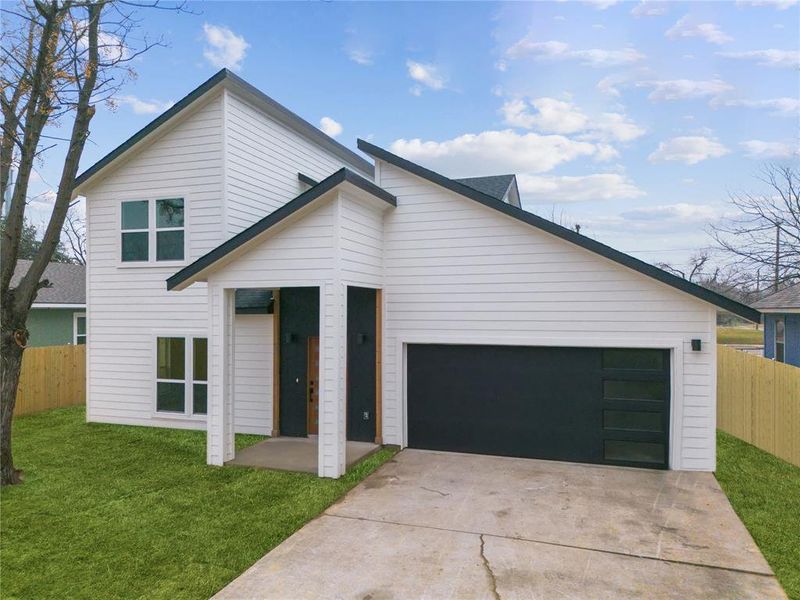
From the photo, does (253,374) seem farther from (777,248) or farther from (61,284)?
(777,248)

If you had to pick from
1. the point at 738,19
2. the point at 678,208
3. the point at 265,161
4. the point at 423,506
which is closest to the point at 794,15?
the point at 738,19

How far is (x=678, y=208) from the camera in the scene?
34.2 metres

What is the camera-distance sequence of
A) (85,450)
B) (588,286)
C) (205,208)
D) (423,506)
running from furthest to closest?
1. (205,208)
2. (85,450)
3. (588,286)
4. (423,506)

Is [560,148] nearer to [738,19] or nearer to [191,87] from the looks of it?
[738,19]

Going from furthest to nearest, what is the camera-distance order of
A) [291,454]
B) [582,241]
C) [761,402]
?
[761,402] → [291,454] → [582,241]

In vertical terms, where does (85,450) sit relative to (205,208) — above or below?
below

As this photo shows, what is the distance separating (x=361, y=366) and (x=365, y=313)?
104cm

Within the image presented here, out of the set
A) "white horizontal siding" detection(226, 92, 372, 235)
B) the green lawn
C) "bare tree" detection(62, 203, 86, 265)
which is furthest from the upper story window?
"bare tree" detection(62, 203, 86, 265)

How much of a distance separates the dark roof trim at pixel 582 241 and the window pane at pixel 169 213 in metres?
4.42

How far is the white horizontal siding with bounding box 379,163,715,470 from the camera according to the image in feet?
24.9

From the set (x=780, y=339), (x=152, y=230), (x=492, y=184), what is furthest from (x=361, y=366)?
(x=780, y=339)

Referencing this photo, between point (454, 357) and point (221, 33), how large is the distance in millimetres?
9482

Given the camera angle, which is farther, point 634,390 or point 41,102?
point 634,390

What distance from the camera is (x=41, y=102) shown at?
7070mm
